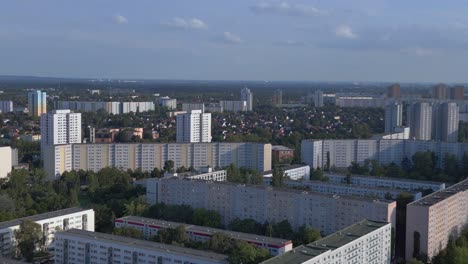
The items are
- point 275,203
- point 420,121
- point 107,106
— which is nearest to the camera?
point 275,203

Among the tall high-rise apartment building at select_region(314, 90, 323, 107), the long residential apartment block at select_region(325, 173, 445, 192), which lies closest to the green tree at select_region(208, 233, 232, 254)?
the long residential apartment block at select_region(325, 173, 445, 192)

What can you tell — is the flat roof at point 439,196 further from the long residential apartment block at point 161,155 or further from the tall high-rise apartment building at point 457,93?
the tall high-rise apartment building at point 457,93

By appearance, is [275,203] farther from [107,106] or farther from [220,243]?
[107,106]

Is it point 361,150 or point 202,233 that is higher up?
point 361,150

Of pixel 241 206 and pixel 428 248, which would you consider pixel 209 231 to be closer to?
pixel 241 206

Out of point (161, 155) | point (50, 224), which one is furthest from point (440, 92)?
point (50, 224)

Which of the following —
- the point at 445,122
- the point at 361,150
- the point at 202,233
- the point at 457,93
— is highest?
the point at 457,93

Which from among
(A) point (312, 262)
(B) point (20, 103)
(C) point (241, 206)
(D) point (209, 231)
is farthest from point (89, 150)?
(B) point (20, 103)
